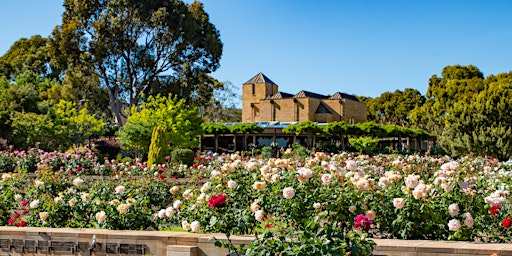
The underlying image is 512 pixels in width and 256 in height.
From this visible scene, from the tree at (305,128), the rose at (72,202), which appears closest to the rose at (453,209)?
the rose at (72,202)

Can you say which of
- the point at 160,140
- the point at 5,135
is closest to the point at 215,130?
the point at 5,135

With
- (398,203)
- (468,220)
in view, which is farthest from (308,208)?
(468,220)

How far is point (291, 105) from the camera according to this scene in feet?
172

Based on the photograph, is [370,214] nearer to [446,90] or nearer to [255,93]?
[446,90]

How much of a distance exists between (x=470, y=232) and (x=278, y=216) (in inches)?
77.2

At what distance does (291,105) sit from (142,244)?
47.6m

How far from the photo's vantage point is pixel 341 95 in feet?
175

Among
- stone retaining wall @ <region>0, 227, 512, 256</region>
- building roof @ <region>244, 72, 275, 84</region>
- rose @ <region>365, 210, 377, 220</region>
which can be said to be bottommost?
stone retaining wall @ <region>0, 227, 512, 256</region>

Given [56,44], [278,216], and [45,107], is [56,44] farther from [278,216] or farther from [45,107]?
[278,216]

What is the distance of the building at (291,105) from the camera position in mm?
52438

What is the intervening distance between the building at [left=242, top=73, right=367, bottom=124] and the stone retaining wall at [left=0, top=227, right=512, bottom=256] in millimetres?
46552

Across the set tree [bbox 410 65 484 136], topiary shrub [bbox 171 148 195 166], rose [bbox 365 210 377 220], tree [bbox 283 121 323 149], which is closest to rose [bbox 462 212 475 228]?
rose [bbox 365 210 377 220]

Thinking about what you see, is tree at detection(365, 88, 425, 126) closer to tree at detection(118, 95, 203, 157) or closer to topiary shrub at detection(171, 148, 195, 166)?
tree at detection(118, 95, 203, 157)

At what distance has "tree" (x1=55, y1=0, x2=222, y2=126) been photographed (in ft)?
114
